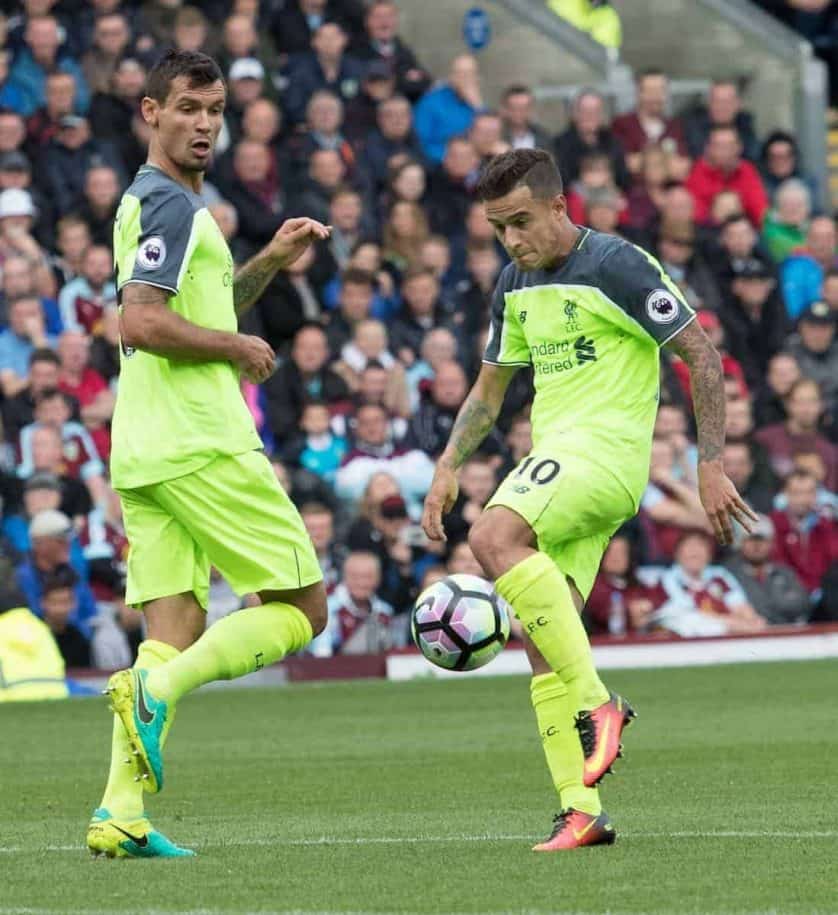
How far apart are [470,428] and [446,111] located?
1326 centimetres

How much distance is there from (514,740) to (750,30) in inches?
546

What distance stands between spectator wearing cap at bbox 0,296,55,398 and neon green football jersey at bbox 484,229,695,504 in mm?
9655

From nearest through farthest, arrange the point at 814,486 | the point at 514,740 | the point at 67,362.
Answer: the point at 514,740 < the point at 67,362 < the point at 814,486

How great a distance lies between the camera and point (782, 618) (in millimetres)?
18594

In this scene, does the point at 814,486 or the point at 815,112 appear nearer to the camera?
the point at 814,486

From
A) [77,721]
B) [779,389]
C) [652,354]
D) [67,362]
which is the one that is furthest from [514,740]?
[779,389]

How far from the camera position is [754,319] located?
21.1m

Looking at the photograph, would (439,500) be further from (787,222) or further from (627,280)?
(787,222)

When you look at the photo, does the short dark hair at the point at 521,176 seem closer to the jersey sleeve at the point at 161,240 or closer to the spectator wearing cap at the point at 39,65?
the jersey sleeve at the point at 161,240

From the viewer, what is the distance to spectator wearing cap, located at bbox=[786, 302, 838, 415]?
2048 cm

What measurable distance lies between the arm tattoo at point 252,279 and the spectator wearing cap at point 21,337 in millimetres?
9516

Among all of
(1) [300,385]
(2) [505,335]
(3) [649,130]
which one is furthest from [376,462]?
(2) [505,335]

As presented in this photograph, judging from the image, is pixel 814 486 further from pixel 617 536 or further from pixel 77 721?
pixel 77 721

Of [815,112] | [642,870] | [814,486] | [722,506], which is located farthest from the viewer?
[815,112]
